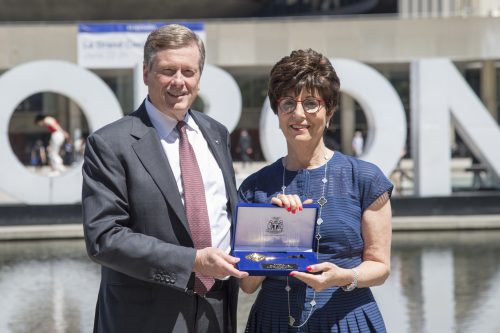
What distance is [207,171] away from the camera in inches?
150

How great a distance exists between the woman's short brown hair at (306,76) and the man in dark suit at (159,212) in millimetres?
325

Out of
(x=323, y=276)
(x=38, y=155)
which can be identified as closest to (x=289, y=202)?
(x=323, y=276)

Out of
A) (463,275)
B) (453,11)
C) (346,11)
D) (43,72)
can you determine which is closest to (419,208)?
(463,275)

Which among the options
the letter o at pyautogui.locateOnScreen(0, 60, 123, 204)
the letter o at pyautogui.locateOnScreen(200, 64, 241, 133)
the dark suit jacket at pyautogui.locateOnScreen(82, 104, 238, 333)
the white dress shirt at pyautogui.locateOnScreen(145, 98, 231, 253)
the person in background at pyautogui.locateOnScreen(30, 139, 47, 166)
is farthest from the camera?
the person in background at pyautogui.locateOnScreen(30, 139, 47, 166)

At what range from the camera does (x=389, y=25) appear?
99.2ft

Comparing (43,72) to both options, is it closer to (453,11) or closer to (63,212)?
(63,212)

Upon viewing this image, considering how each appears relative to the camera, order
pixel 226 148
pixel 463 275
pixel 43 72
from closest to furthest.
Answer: pixel 226 148, pixel 463 275, pixel 43 72

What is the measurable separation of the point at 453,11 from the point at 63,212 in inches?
1243

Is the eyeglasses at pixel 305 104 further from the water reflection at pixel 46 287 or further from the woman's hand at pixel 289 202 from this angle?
the water reflection at pixel 46 287

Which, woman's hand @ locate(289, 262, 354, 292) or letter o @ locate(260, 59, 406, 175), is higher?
letter o @ locate(260, 59, 406, 175)

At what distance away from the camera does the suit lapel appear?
364 centimetres

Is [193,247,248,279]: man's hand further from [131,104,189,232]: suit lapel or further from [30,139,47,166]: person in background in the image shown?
[30,139,47,166]: person in background

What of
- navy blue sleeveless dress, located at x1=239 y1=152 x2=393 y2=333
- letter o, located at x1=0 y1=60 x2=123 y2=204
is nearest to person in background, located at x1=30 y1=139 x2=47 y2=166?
letter o, located at x1=0 y1=60 x2=123 y2=204

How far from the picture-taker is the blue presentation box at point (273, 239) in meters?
3.44
